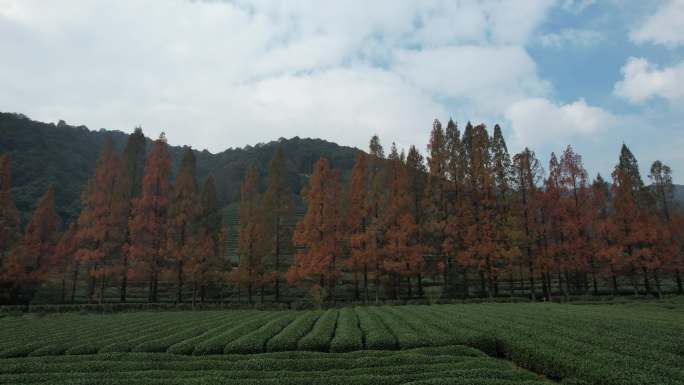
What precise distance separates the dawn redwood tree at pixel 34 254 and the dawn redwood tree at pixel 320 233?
22771 millimetres

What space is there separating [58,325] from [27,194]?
73254 mm

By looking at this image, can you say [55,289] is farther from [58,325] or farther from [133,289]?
[58,325]

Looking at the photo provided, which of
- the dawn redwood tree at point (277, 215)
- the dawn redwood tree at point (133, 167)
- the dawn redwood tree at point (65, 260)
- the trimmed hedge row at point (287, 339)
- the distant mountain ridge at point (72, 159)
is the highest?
the distant mountain ridge at point (72, 159)

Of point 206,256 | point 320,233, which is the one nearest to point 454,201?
point 320,233

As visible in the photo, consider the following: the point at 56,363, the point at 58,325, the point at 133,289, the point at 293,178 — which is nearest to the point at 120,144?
the point at 293,178

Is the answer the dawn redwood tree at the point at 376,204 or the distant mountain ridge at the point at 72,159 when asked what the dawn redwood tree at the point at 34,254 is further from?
the distant mountain ridge at the point at 72,159

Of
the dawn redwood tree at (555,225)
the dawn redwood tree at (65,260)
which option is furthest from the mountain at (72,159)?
the dawn redwood tree at (555,225)

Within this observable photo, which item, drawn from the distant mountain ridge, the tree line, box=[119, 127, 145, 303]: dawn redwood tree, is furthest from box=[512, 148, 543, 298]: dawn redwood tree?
box=[119, 127, 145, 303]: dawn redwood tree

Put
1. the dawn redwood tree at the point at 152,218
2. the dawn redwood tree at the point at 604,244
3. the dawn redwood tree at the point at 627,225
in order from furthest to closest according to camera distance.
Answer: the dawn redwood tree at the point at 627,225, the dawn redwood tree at the point at 604,244, the dawn redwood tree at the point at 152,218

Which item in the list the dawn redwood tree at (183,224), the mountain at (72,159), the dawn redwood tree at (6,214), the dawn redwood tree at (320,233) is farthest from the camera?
the mountain at (72,159)

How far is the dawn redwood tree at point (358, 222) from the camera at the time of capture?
32.2 metres

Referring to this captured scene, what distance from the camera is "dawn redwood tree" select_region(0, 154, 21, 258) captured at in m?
32.3

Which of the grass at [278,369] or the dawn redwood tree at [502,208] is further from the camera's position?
the dawn redwood tree at [502,208]

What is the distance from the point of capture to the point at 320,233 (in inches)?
1294
